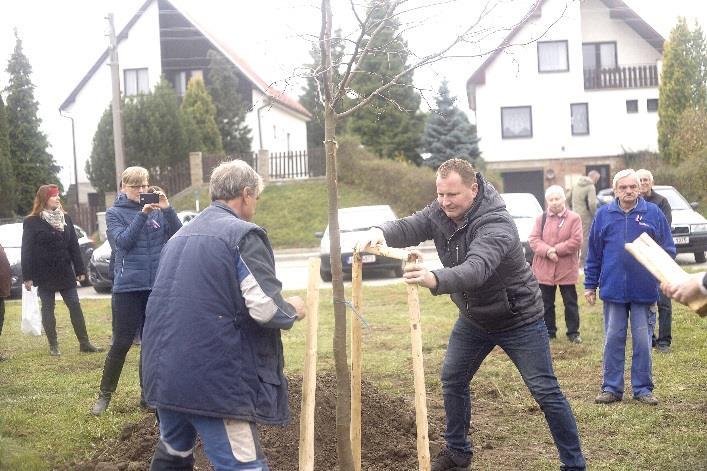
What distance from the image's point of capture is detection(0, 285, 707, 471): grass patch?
19.8ft

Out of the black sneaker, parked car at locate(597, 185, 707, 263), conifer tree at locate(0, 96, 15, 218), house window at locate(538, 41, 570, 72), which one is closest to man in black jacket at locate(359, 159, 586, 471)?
the black sneaker

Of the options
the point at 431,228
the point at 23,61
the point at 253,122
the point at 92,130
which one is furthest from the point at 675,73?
the point at 431,228

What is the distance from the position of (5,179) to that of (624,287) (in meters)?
31.0

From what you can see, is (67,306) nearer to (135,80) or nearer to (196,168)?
(196,168)

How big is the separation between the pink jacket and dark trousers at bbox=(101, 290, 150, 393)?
5.02 m

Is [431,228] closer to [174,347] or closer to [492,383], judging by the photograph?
[174,347]

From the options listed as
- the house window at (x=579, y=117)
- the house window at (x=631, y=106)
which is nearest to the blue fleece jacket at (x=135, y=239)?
the house window at (x=579, y=117)

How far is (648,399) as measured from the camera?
7.20 metres

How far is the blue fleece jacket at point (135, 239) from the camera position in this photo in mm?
7035

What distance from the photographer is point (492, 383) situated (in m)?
8.17

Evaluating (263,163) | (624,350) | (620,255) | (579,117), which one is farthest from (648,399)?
(579,117)

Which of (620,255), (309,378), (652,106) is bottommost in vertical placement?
(309,378)

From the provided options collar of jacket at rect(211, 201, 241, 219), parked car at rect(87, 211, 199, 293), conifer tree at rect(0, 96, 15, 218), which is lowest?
parked car at rect(87, 211, 199, 293)

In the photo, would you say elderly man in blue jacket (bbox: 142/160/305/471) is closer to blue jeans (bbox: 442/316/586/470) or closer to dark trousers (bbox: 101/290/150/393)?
blue jeans (bbox: 442/316/586/470)
